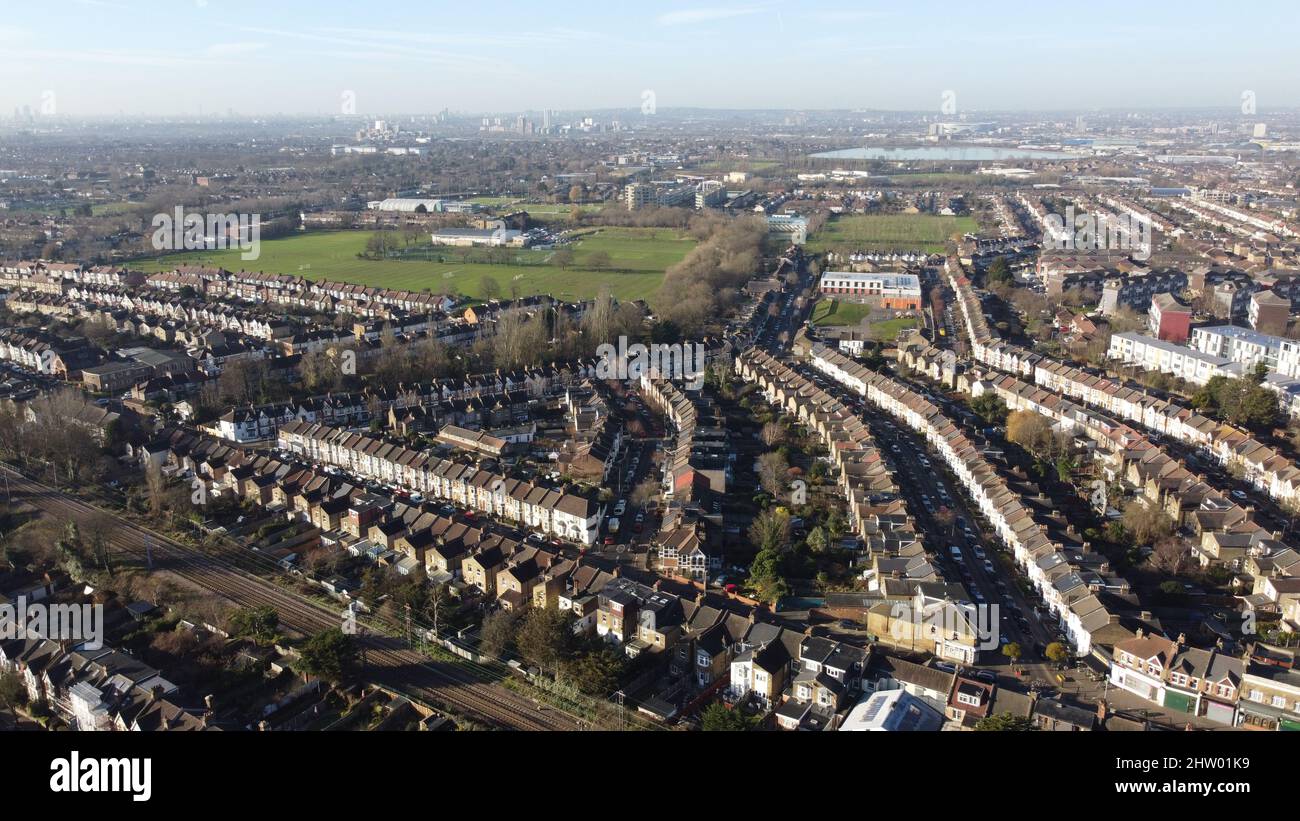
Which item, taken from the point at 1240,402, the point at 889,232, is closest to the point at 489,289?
the point at 1240,402

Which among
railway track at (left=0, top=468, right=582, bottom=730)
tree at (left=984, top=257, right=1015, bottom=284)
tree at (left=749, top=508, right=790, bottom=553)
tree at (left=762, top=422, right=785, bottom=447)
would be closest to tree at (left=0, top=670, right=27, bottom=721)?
railway track at (left=0, top=468, right=582, bottom=730)

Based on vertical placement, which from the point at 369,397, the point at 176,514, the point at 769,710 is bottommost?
the point at 769,710

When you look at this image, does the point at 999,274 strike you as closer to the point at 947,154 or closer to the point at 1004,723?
the point at 1004,723

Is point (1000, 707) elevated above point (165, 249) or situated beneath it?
situated beneath

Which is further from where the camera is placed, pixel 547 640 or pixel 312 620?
pixel 312 620

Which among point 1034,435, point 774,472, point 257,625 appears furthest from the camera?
point 1034,435

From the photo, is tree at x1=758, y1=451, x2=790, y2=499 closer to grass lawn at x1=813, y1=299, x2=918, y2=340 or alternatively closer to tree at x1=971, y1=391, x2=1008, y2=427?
tree at x1=971, y1=391, x2=1008, y2=427
